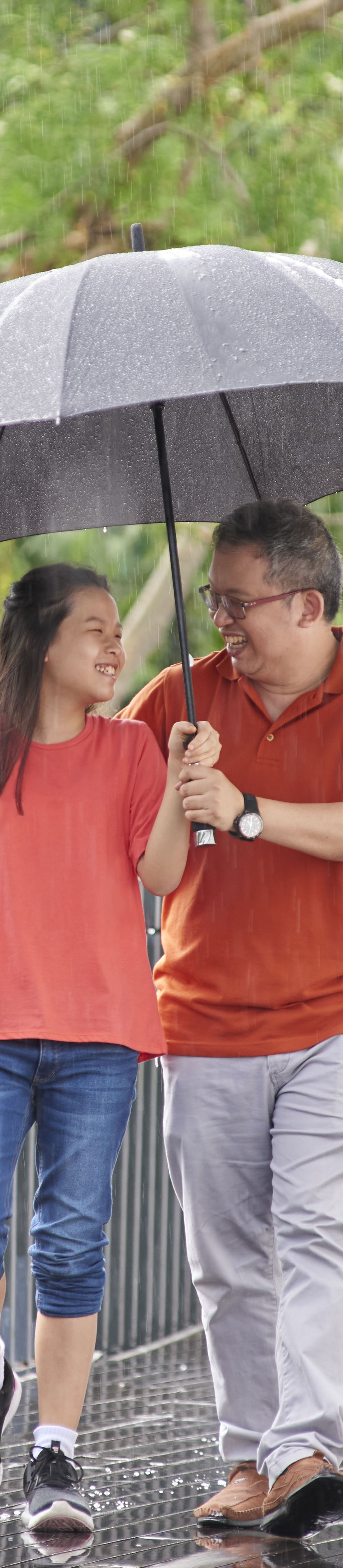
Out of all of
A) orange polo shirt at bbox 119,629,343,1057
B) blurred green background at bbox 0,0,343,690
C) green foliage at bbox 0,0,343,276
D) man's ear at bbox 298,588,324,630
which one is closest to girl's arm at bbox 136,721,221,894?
orange polo shirt at bbox 119,629,343,1057

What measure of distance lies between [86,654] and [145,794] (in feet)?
1.08

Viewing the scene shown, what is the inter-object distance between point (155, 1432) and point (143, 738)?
7.84ft

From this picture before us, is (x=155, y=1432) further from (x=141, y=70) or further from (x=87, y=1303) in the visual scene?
(x=141, y=70)

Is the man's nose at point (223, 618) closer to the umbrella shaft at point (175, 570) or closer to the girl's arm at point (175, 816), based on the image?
the umbrella shaft at point (175, 570)

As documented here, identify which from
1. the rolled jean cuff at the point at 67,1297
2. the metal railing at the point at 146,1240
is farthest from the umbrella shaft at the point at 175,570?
the metal railing at the point at 146,1240

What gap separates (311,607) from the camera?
3.68 meters

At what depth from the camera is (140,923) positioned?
3484 mm

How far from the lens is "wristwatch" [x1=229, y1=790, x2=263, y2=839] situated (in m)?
3.36

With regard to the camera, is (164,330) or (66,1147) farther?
(66,1147)

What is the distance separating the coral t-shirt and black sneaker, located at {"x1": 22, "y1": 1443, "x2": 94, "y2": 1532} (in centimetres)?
84

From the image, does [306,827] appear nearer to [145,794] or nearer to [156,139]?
[145,794]

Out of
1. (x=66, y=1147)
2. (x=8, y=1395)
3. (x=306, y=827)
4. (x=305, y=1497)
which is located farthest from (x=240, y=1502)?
(x=306, y=827)

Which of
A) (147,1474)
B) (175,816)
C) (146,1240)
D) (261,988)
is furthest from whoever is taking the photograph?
(146,1240)

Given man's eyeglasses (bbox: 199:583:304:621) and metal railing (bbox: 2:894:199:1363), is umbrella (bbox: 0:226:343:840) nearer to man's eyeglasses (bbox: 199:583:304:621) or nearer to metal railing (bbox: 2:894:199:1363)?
man's eyeglasses (bbox: 199:583:304:621)
